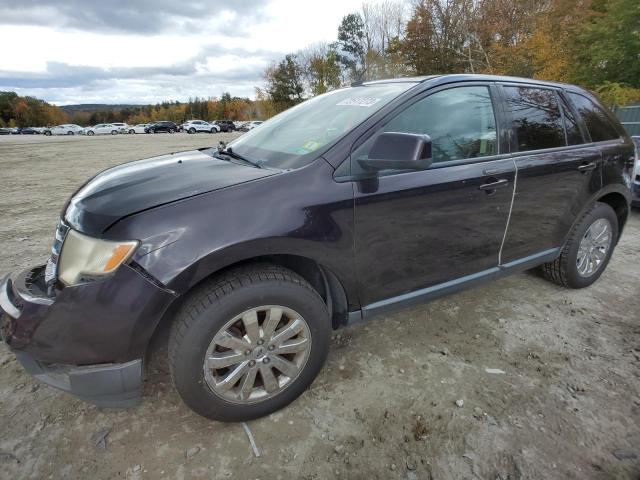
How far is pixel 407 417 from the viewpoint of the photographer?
2076mm

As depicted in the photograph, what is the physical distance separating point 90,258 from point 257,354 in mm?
881

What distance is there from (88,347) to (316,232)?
1132mm

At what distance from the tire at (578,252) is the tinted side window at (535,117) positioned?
73 cm

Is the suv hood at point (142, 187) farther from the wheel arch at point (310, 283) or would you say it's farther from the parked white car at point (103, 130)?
the parked white car at point (103, 130)


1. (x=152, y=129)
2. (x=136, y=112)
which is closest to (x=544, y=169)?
(x=152, y=129)

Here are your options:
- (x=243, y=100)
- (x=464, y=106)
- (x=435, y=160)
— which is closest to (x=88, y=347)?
(x=435, y=160)

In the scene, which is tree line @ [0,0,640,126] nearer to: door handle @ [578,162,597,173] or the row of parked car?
door handle @ [578,162,597,173]

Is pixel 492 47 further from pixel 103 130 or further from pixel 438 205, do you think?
pixel 103 130

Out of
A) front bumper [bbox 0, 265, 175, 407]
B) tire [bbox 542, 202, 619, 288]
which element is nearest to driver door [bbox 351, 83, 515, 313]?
tire [bbox 542, 202, 619, 288]

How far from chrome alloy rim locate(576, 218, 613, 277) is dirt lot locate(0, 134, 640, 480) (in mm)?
520

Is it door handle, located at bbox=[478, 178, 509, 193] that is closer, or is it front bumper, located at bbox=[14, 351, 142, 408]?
front bumper, located at bbox=[14, 351, 142, 408]

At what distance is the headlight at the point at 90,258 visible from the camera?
5.34 feet

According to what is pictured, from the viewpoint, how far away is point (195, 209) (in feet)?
5.64

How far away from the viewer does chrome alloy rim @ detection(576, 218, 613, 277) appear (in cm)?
332
